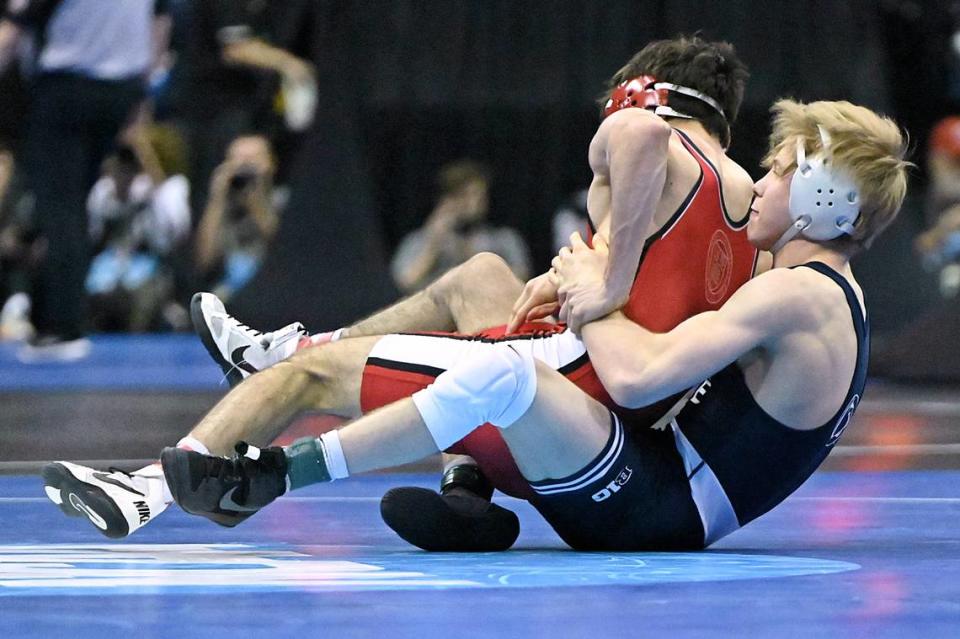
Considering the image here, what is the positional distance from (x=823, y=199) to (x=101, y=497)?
4.98 ft

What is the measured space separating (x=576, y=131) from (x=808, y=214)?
288 inches

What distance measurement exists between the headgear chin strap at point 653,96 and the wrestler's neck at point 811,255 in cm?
52

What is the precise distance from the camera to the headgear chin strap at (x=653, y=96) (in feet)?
13.8

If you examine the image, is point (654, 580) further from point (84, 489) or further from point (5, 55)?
point (5, 55)

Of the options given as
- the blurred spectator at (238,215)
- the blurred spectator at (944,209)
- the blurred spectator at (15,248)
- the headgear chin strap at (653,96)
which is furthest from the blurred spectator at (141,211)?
the headgear chin strap at (653,96)

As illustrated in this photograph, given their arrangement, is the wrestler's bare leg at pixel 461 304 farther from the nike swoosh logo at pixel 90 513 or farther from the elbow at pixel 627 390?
the nike swoosh logo at pixel 90 513

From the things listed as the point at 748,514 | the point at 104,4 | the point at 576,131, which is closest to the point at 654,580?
the point at 748,514

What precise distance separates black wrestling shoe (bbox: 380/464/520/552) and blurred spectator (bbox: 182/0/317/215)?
7.15 metres

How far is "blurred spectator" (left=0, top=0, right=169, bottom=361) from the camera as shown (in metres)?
9.32

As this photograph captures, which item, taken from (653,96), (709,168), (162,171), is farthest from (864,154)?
(162,171)

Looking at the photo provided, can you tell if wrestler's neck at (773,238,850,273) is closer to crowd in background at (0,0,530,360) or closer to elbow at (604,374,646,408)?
elbow at (604,374,646,408)

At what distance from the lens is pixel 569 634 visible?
2770 millimetres

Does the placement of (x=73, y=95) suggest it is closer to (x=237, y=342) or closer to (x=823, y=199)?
(x=237, y=342)

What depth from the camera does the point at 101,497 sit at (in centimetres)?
363
